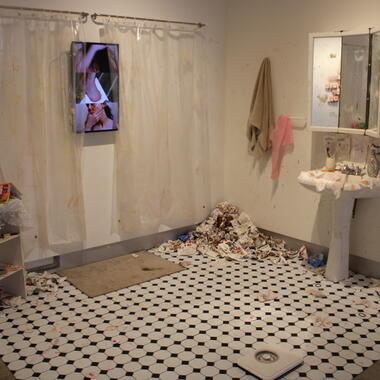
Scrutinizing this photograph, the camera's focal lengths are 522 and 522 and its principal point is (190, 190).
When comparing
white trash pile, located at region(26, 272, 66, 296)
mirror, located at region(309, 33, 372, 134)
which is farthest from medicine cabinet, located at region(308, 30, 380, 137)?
white trash pile, located at region(26, 272, 66, 296)

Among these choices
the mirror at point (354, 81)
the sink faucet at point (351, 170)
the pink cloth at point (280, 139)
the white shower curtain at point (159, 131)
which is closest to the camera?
the mirror at point (354, 81)

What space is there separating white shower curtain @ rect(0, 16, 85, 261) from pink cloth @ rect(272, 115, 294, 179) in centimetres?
173

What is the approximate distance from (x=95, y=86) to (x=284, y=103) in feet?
5.37

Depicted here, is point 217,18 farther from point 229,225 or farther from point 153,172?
point 229,225

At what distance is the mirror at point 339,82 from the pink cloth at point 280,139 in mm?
444

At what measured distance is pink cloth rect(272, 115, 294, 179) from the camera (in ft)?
14.9

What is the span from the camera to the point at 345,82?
3.96 meters

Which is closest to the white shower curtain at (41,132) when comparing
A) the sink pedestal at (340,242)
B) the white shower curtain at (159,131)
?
the white shower curtain at (159,131)

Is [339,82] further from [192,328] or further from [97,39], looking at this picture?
[192,328]

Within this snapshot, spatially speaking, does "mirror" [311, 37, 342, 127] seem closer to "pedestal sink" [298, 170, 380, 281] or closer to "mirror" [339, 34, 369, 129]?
"mirror" [339, 34, 369, 129]

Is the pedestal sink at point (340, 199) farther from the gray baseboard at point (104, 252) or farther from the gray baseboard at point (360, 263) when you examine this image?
the gray baseboard at point (104, 252)

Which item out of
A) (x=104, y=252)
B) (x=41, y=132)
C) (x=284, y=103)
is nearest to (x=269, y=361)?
(x=104, y=252)

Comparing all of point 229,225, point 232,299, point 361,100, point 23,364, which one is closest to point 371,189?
point 361,100

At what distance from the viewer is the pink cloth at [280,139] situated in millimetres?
4547
